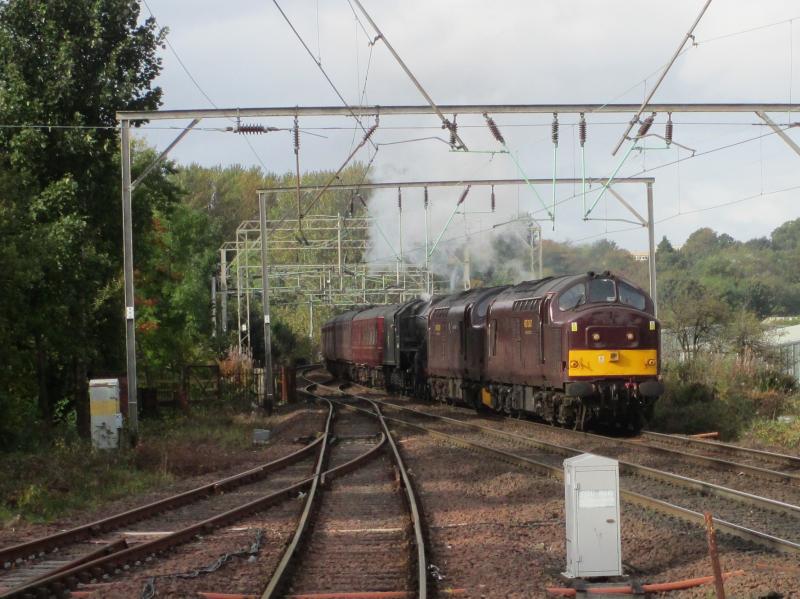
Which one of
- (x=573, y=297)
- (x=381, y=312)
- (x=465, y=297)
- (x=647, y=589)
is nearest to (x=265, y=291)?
(x=465, y=297)

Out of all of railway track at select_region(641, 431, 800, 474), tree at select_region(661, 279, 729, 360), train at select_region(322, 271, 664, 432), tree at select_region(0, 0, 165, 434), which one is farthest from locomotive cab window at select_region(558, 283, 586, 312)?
tree at select_region(661, 279, 729, 360)

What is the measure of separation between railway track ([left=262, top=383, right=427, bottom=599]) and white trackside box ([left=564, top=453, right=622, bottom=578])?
128 centimetres

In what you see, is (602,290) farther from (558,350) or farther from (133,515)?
(133,515)

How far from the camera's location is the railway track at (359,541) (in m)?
8.70

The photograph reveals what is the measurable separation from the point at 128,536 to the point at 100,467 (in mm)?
6328

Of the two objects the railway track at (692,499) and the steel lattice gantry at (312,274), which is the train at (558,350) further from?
the steel lattice gantry at (312,274)

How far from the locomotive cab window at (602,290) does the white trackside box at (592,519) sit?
1231 cm

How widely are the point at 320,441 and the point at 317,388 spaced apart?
2562 cm

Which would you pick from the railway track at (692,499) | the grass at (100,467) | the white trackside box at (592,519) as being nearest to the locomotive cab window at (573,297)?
the railway track at (692,499)

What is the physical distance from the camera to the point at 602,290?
21.3 meters

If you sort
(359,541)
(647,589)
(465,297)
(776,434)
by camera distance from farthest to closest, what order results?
1. (465,297)
2. (776,434)
3. (359,541)
4. (647,589)

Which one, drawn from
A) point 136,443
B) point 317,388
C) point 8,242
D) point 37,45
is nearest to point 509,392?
point 136,443

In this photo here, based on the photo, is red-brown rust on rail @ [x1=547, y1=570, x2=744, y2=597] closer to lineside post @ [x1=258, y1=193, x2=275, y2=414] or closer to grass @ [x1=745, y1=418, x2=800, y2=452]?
grass @ [x1=745, y1=418, x2=800, y2=452]

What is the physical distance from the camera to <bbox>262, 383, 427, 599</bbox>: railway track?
8.70 metres
